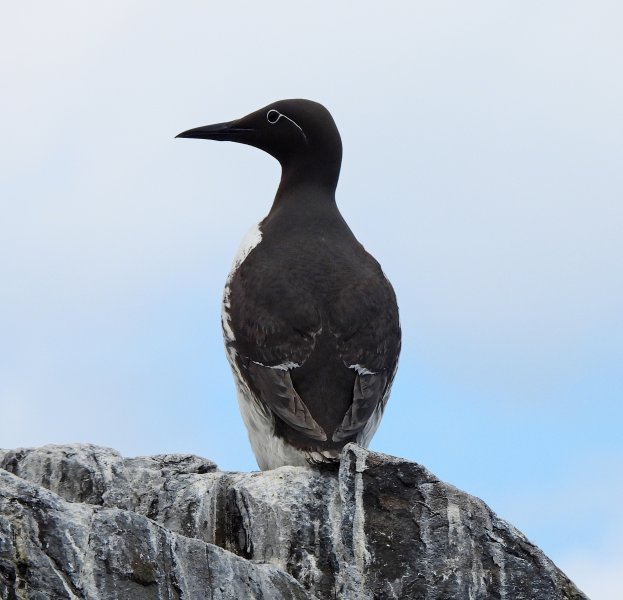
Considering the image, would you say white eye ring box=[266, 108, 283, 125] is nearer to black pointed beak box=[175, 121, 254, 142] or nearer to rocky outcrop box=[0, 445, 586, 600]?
black pointed beak box=[175, 121, 254, 142]

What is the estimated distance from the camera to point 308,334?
9914 millimetres

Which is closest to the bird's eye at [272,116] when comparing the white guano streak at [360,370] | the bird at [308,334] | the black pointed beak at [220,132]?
the black pointed beak at [220,132]

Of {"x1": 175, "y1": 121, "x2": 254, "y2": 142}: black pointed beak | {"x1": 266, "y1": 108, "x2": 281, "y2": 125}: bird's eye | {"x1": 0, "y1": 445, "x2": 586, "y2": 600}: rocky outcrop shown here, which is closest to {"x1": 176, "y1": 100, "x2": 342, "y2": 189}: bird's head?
{"x1": 266, "y1": 108, "x2": 281, "y2": 125}: bird's eye

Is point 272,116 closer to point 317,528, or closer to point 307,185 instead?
point 307,185

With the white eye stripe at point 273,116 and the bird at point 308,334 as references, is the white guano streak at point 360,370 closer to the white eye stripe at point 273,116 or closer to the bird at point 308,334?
the bird at point 308,334

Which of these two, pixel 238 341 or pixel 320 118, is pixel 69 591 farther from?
pixel 320 118

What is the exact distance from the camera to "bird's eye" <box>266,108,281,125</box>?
1191 centimetres

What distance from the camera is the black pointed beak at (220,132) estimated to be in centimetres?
1233

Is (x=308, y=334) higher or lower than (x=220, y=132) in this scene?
lower

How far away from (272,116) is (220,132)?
2.43ft

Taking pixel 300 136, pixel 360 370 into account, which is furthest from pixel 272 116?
pixel 360 370

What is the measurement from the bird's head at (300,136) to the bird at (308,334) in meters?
0.29

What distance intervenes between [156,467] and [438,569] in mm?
2238

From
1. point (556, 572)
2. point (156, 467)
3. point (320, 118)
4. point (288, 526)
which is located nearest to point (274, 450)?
point (156, 467)
